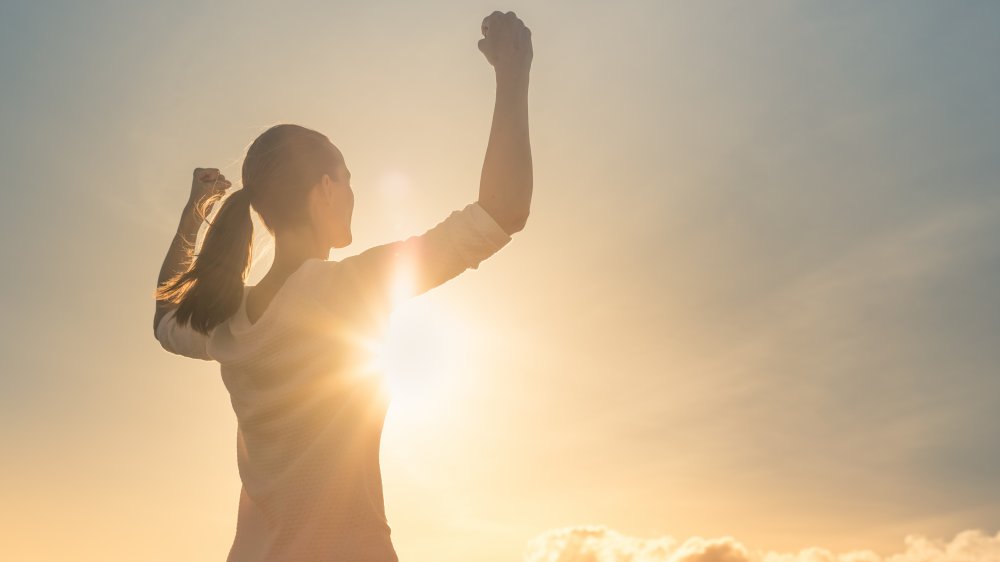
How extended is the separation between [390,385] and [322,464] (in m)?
0.47

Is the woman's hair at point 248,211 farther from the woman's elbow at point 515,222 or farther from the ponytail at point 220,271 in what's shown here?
the woman's elbow at point 515,222

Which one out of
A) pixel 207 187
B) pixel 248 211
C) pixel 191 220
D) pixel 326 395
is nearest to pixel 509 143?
pixel 326 395

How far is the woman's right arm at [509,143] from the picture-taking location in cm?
351

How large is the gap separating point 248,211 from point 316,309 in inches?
39.3

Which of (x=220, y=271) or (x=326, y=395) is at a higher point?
(x=220, y=271)

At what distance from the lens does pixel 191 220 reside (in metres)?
5.36

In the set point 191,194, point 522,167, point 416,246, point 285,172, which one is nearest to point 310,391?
point 416,246

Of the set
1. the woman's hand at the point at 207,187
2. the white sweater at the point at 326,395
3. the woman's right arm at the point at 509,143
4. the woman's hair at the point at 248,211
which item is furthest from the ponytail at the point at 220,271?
the woman's right arm at the point at 509,143

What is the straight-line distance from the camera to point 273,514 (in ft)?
12.6

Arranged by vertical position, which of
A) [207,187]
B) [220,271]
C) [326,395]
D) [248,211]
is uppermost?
[207,187]

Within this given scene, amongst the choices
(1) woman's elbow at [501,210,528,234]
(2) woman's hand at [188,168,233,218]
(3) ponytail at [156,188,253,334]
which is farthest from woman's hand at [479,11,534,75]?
(2) woman's hand at [188,168,233,218]

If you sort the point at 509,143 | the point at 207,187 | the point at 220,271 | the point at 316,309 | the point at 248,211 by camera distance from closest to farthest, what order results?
the point at 509,143 → the point at 316,309 → the point at 220,271 → the point at 248,211 → the point at 207,187

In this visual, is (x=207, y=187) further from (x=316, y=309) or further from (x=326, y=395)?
(x=326, y=395)

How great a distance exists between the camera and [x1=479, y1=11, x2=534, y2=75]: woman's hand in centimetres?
374
